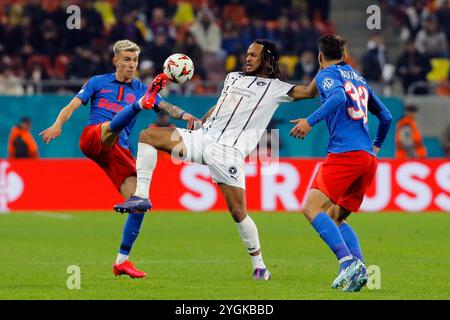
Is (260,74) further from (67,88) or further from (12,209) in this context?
(67,88)

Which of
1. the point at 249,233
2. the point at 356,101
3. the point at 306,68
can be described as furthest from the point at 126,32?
the point at 356,101

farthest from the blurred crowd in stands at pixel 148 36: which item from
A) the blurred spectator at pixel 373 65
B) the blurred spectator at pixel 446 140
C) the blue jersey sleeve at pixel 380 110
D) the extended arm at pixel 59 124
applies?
the blue jersey sleeve at pixel 380 110

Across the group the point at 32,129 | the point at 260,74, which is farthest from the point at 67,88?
the point at 260,74

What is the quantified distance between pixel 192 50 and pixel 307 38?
3.20 metres

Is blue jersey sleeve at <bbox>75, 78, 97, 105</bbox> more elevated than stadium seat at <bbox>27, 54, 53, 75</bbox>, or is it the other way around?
blue jersey sleeve at <bbox>75, 78, 97, 105</bbox>

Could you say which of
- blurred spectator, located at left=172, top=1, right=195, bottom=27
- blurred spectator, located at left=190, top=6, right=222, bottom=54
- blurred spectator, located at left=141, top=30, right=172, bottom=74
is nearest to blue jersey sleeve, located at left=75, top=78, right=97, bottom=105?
blurred spectator, located at left=141, top=30, right=172, bottom=74

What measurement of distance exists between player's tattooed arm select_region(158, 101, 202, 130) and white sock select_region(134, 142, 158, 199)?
49 centimetres

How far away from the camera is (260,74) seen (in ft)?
37.5

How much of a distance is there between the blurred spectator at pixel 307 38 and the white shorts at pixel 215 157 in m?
16.4

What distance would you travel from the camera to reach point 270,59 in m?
11.4

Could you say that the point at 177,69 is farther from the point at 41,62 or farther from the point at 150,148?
the point at 41,62

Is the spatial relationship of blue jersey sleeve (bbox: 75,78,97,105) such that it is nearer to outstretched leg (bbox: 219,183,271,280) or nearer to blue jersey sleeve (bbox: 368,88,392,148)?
outstretched leg (bbox: 219,183,271,280)

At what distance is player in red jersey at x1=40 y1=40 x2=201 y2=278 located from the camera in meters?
11.7
